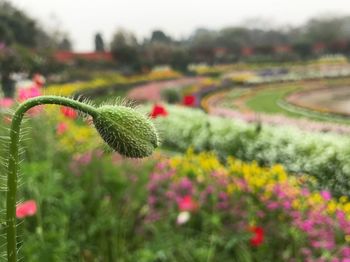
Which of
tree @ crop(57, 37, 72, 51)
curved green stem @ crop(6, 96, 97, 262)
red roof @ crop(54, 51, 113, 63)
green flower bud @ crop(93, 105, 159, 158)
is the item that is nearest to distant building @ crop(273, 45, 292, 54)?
tree @ crop(57, 37, 72, 51)

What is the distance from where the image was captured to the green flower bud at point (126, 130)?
82 cm

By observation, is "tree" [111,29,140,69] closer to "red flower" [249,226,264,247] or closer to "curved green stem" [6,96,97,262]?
"red flower" [249,226,264,247]

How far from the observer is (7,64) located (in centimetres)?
2023

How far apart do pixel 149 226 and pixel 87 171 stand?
106 centimetres

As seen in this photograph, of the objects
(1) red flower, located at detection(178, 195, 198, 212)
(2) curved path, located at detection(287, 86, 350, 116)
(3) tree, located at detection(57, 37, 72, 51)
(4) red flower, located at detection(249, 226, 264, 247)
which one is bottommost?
(2) curved path, located at detection(287, 86, 350, 116)

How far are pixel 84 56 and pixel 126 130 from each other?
104 feet

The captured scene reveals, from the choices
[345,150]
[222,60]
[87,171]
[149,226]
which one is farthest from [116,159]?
[222,60]

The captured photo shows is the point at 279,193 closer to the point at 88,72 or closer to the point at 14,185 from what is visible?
the point at 14,185

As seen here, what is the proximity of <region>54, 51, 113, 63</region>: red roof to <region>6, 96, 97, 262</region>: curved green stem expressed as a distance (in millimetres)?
28762

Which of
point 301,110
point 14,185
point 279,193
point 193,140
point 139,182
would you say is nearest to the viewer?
point 14,185

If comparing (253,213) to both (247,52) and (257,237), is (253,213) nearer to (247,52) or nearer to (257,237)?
(257,237)

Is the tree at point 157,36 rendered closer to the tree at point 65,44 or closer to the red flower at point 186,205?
Result: the tree at point 65,44

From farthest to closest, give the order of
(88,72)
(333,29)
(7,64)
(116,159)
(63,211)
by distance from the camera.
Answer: (333,29) → (88,72) → (7,64) → (116,159) → (63,211)

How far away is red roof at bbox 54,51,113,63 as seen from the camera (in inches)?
1165
